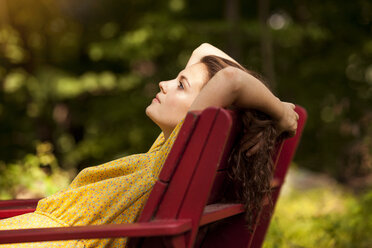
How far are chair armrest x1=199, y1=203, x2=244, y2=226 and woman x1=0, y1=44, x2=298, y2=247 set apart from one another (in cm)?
7

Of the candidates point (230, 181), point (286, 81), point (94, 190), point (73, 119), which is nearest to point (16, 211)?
point (94, 190)

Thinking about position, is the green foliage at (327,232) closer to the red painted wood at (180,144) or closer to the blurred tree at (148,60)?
the red painted wood at (180,144)

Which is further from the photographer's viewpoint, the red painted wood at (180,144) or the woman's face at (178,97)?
the woman's face at (178,97)

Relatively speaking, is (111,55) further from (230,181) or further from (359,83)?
(230,181)

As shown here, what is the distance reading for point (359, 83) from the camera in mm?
10867

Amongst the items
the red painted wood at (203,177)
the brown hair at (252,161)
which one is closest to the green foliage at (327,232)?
the brown hair at (252,161)

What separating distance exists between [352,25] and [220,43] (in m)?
2.57

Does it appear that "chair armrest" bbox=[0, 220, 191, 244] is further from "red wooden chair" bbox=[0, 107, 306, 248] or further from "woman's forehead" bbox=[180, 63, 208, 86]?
Answer: "woman's forehead" bbox=[180, 63, 208, 86]

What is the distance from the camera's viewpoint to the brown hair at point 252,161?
6.50ft

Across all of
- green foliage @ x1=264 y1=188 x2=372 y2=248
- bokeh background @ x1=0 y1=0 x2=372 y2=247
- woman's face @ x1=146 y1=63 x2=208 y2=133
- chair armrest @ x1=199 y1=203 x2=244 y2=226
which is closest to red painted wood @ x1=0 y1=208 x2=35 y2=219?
woman's face @ x1=146 y1=63 x2=208 y2=133

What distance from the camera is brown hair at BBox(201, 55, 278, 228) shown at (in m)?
1.98

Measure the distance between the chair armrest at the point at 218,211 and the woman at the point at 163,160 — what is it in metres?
0.07

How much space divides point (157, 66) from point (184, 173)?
9897 mm

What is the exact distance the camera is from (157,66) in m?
11.5
